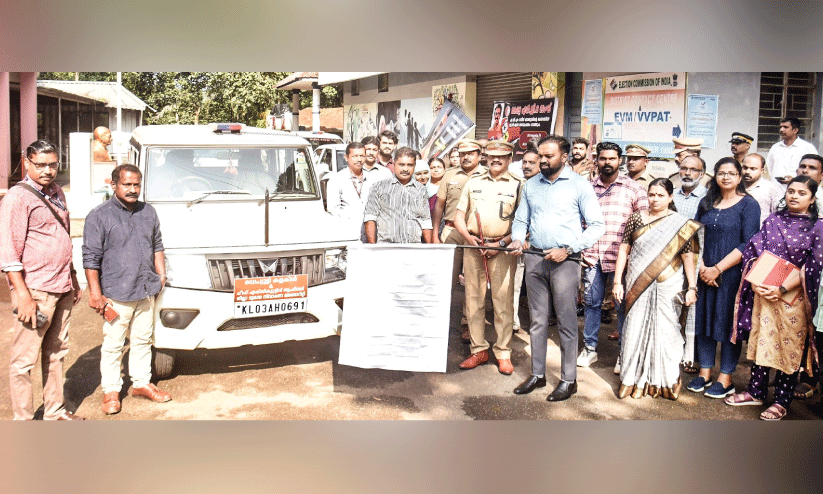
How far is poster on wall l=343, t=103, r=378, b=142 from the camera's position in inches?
300

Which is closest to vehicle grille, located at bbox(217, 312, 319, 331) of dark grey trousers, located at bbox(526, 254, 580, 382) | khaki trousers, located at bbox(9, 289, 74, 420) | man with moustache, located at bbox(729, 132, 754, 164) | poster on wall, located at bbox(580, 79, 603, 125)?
khaki trousers, located at bbox(9, 289, 74, 420)

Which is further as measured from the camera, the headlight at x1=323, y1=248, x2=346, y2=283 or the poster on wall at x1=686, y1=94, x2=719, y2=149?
the poster on wall at x1=686, y1=94, x2=719, y2=149

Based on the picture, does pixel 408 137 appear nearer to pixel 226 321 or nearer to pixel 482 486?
pixel 226 321

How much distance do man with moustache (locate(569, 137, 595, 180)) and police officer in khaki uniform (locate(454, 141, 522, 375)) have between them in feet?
4.56

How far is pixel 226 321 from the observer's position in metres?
4.76

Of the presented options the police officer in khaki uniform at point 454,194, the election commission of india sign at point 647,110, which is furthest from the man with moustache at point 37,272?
the election commission of india sign at point 647,110

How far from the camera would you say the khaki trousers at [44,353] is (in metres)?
4.21

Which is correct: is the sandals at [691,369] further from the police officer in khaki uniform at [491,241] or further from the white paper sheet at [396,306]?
the white paper sheet at [396,306]

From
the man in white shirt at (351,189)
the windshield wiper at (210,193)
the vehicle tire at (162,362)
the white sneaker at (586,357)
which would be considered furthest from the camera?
the man in white shirt at (351,189)

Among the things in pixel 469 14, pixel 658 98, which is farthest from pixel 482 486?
pixel 658 98

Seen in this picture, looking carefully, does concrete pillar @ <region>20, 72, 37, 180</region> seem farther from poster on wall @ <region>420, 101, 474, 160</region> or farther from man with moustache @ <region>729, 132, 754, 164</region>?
man with moustache @ <region>729, 132, 754, 164</region>

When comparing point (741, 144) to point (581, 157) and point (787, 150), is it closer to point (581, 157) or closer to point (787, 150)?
point (787, 150)

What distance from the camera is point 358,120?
305 inches

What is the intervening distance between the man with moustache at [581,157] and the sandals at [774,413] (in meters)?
2.64
